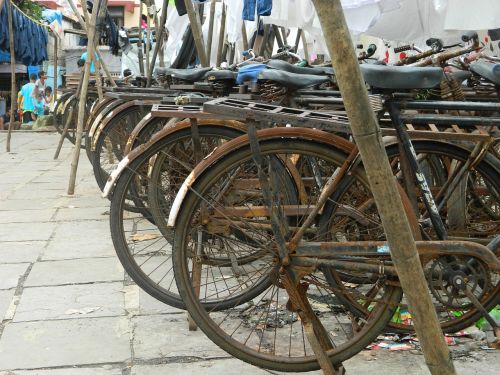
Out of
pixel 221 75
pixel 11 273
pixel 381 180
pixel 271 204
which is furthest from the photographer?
pixel 11 273

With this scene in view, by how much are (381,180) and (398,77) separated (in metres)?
1.12

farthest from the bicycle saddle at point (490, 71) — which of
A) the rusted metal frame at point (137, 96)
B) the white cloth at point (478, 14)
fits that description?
the white cloth at point (478, 14)

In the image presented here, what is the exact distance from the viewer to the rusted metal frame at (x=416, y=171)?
301 cm

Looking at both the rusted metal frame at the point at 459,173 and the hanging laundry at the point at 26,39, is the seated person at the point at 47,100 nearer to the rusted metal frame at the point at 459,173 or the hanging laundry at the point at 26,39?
the hanging laundry at the point at 26,39

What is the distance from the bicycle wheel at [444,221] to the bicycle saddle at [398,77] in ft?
0.99

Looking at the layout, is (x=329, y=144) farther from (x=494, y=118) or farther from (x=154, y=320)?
(x=154, y=320)

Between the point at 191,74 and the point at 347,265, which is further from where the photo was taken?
the point at 191,74

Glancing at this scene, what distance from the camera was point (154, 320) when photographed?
12.9 feet

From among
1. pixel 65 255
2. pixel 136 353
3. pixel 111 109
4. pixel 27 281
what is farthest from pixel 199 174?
pixel 111 109

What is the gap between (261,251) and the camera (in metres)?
3.15

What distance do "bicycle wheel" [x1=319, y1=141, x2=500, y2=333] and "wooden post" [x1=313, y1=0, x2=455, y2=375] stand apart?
35.7 inches

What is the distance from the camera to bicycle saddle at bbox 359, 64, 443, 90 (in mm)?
2914

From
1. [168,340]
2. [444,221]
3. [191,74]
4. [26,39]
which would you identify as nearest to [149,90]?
[191,74]

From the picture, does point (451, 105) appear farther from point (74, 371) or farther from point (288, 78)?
point (74, 371)
